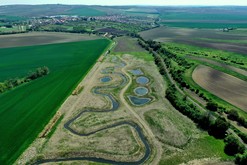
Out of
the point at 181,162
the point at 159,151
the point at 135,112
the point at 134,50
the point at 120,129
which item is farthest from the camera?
the point at 134,50

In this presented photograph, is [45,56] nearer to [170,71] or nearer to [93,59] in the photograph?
[93,59]

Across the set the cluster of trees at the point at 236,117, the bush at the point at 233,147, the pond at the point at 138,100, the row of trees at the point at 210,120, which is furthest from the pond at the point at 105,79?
the bush at the point at 233,147

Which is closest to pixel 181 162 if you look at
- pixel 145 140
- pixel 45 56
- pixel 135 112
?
pixel 145 140

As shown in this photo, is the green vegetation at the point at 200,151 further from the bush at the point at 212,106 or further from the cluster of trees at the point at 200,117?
the bush at the point at 212,106

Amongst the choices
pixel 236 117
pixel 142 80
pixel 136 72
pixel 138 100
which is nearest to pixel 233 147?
pixel 236 117

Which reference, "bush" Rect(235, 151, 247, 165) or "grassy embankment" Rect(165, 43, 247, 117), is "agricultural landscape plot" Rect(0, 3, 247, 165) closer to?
"bush" Rect(235, 151, 247, 165)

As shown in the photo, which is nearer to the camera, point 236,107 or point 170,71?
point 236,107
